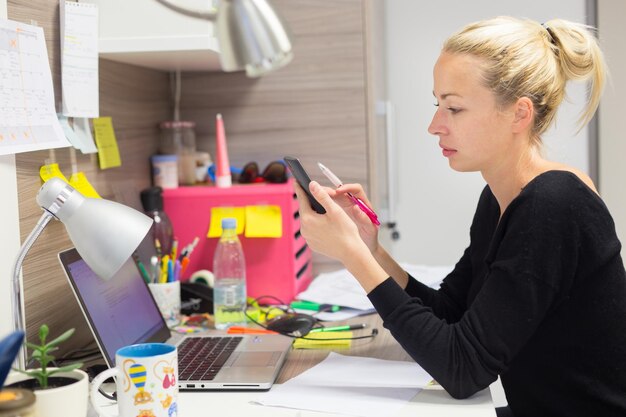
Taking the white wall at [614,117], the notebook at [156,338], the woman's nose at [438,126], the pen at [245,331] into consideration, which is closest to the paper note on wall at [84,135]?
the notebook at [156,338]

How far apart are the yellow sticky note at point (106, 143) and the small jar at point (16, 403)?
0.88 m

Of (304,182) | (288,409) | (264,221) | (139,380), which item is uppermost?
(304,182)

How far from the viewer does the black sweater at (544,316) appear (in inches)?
45.0

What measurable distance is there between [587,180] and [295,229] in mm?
798

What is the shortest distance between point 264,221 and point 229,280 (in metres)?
0.19

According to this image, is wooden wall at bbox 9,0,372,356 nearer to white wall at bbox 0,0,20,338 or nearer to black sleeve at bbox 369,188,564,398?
white wall at bbox 0,0,20,338

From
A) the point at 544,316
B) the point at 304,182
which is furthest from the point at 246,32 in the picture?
the point at 544,316

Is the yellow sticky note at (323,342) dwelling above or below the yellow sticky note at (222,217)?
below

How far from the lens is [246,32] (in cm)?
95

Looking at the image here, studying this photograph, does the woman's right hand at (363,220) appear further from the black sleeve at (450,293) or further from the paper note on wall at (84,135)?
the paper note on wall at (84,135)

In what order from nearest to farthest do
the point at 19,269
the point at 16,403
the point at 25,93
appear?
the point at 16,403
the point at 19,269
the point at 25,93

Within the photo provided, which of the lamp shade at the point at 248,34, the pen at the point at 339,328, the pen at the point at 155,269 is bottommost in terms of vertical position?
the pen at the point at 339,328

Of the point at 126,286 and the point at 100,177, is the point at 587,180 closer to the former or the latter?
the point at 126,286

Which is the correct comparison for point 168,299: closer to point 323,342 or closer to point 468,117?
point 323,342
